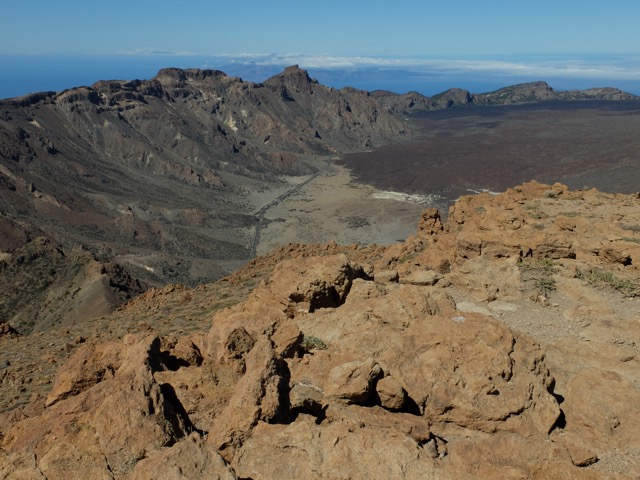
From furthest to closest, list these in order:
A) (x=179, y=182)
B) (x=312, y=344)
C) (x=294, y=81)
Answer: (x=294, y=81)
(x=179, y=182)
(x=312, y=344)

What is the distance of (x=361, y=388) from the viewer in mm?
7012

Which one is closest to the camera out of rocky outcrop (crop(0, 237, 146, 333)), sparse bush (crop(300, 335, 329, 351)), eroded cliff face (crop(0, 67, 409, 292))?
sparse bush (crop(300, 335, 329, 351))

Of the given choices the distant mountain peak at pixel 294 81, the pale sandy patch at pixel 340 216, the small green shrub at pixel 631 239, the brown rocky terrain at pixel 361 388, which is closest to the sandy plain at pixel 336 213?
the pale sandy patch at pixel 340 216

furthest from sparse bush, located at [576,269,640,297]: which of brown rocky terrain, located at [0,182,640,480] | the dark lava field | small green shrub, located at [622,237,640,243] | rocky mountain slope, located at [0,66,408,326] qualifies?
the dark lava field

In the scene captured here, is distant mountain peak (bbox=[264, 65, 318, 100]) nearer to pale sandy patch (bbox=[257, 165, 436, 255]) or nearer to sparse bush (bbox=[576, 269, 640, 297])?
pale sandy patch (bbox=[257, 165, 436, 255])

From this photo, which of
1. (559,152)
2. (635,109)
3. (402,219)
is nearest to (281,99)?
(559,152)

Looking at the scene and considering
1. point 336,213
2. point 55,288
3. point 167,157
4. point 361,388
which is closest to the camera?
point 361,388

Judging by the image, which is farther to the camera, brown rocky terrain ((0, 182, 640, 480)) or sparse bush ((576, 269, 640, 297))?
sparse bush ((576, 269, 640, 297))

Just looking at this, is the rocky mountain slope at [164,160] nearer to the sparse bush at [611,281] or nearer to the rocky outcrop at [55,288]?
the rocky outcrop at [55,288]

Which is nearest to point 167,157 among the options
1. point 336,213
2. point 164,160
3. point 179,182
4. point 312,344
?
point 164,160

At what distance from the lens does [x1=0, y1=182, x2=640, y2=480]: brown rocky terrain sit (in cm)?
591

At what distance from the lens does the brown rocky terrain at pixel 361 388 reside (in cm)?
591

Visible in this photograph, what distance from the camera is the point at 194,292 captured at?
2017cm

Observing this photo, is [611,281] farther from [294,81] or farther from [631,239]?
[294,81]
